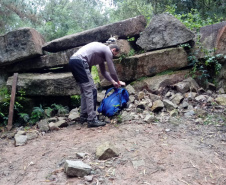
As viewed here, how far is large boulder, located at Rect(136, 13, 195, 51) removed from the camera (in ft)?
16.7

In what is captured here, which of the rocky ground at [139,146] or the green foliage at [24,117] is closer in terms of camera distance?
the rocky ground at [139,146]

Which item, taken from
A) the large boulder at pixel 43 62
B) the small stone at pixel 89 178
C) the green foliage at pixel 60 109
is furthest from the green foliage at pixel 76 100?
the small stone at pixel 89 178

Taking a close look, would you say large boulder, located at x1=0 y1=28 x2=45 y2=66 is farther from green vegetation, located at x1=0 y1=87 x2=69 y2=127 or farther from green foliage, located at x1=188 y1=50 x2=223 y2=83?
green foliage, located at x1=188 y1=50 x2=223 y2=83

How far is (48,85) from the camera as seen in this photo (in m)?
4.83

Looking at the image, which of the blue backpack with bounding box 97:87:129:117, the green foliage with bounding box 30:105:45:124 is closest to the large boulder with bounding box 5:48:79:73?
the green foliage with bounding box 30:105:45:124

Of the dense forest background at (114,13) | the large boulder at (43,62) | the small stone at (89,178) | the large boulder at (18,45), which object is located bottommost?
the small stone at (89,178)

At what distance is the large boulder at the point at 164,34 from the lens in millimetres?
5102

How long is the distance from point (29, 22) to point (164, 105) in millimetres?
7567

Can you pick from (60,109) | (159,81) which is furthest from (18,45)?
(159,81)

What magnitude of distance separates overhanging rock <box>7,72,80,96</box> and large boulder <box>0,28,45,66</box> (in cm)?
53

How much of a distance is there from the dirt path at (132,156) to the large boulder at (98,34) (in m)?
2.49

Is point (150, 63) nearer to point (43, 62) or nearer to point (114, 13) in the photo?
point (43, 62)

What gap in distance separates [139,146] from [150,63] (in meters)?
2.78

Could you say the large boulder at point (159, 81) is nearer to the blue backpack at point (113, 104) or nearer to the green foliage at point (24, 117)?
the blue backpack at point (113, 104)
